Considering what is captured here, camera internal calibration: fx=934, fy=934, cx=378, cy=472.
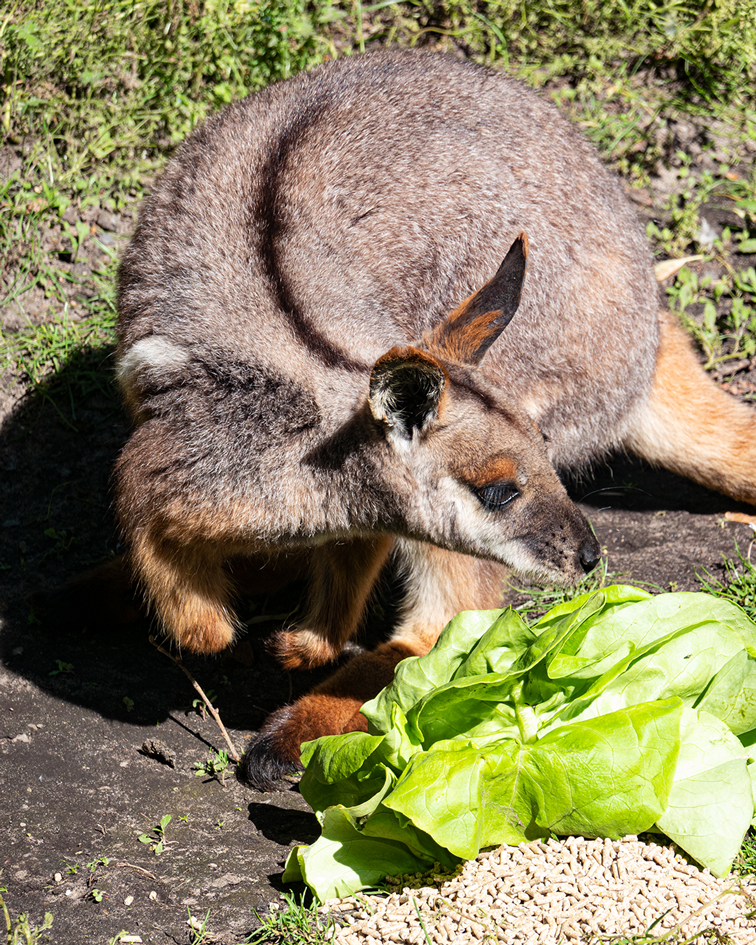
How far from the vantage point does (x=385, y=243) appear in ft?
11.3

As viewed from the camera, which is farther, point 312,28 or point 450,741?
point 312,28

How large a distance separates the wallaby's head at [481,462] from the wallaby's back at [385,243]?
0.88ft

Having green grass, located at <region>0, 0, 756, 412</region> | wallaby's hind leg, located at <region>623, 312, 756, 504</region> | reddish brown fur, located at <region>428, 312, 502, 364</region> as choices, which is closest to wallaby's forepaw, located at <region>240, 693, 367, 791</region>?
reddish brown fur, located at <region>428, 312, 502, 364</region>

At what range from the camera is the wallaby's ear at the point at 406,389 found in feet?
8.95

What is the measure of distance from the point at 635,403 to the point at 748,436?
1.93 feet

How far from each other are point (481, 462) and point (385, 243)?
943 millimetres

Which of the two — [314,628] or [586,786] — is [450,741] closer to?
[586,786]

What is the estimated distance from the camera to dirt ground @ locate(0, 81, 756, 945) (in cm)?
278

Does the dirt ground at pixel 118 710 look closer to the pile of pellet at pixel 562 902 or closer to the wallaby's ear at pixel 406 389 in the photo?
the pile of pellet at pixel 562 902

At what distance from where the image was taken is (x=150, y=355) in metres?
3.17

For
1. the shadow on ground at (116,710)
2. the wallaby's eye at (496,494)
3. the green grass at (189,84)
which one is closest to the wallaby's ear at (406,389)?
the wallaby's eye at (496,494)

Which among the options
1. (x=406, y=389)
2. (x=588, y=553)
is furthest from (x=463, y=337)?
(x=588, y=553)

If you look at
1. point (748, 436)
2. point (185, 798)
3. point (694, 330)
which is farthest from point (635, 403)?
point (185, 798)

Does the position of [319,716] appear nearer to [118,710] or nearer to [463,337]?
[118,710]
